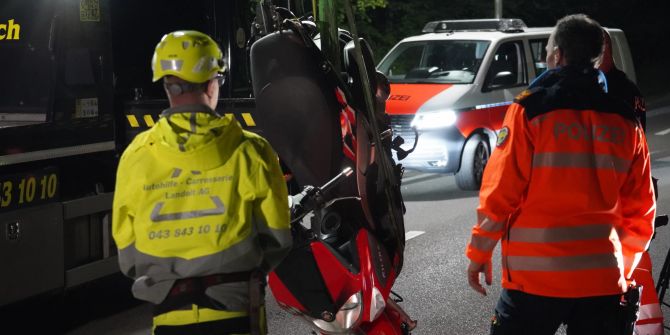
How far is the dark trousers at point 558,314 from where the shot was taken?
364 centimetres

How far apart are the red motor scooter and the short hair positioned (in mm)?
1096

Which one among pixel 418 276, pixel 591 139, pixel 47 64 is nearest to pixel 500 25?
pixel 418 276

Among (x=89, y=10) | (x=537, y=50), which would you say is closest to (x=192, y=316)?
(x=89, y=10)

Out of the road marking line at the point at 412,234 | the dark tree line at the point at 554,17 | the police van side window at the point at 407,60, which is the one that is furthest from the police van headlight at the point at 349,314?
the dark tree line at the point at 554,17

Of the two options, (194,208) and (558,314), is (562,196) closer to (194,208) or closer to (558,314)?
(558,314)

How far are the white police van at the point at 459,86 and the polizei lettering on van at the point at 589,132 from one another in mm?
7055

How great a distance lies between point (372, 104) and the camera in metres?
4.59

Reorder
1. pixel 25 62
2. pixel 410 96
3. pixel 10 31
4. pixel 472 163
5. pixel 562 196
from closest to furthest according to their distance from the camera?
pixel 562 196
pixel 10 31
pixel 25 62
pixel 472 163
pixel 410 96

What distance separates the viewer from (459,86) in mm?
11844

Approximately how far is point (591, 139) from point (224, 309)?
138 cm

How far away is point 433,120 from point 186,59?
832 centimetres

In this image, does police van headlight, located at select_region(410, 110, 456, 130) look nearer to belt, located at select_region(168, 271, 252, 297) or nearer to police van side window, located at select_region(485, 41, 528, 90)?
police van side window, located at select_region(485, 41, 528, 90)

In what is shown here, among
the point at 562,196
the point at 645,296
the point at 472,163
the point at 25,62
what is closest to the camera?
the point at 562,196

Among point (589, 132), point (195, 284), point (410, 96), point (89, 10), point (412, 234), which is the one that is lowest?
point (412, 234)
